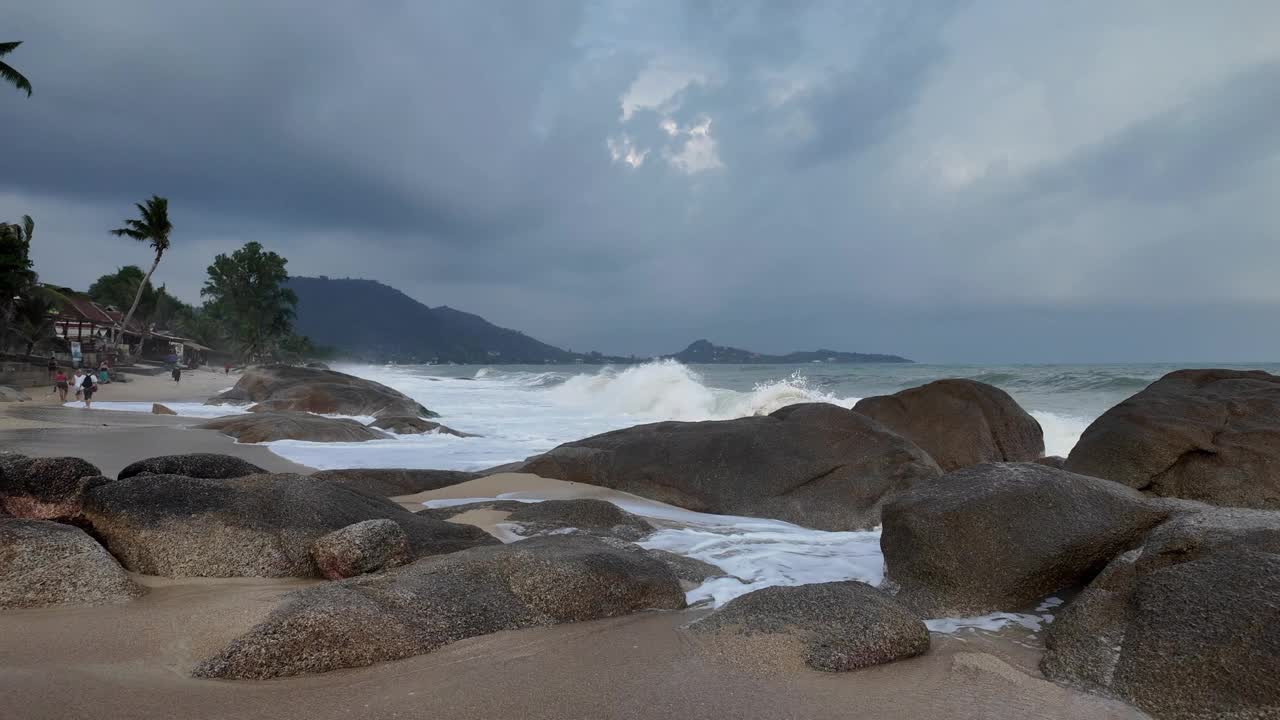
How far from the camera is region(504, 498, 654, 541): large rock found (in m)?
6.00

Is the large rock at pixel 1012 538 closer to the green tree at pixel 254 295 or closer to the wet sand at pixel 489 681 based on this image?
the wet sand at pixel 489 681

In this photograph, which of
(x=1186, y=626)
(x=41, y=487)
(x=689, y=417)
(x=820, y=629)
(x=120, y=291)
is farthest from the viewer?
(x=120, y=291)

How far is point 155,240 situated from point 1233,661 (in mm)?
51336

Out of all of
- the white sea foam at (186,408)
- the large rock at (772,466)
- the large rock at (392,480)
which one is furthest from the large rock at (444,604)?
the white sea foam at (186,408)

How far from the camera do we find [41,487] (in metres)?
4.65

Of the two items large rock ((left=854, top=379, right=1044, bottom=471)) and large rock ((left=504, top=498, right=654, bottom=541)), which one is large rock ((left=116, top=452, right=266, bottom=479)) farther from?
large rock ((left=854, top=379, right=1044, bottom=471))

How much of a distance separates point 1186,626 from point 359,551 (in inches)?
163

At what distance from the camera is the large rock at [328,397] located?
20.5 metres

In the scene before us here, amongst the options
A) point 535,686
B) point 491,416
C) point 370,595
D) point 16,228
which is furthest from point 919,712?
point 16,228

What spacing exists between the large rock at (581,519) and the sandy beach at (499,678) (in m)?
2.07

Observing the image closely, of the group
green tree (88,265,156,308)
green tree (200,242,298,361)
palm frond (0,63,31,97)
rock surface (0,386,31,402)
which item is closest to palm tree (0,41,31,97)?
palm frond (0,63,31,97)

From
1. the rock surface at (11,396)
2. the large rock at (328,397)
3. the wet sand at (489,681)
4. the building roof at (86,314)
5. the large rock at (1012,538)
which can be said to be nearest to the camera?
the wet sand at (489,681)

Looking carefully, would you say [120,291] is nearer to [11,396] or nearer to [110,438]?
[11,396]

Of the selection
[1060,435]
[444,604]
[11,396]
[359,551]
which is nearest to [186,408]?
[11,396]
